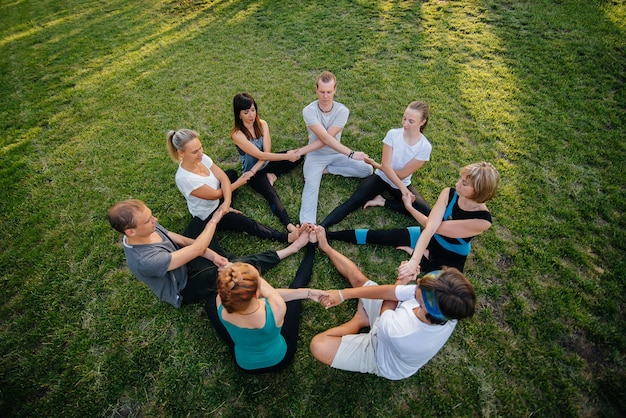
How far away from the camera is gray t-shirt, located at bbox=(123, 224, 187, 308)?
3123 millimetres

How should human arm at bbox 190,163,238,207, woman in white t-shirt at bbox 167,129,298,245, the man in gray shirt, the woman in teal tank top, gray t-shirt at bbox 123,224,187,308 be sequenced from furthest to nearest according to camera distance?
human arm at bbox 190,163,238,207, woman in white t-shirt at bbox 167,129,298,245, gray t-shirt at bbox 123,224,187,308, the man in gray shirt, the woman in teal tank top

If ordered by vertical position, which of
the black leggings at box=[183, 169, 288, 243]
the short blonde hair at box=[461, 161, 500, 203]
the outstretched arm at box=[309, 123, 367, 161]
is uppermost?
the short blonde hair at box=[461, 161, 500, 203]

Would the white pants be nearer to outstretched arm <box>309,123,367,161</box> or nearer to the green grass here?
outstretched arm <box>309,123,367,161</box>

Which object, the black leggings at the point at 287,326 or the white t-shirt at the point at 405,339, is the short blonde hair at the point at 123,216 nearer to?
the black leggings at the point at 287,326

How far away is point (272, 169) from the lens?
5105mm

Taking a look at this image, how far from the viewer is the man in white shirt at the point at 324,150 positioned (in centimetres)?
450

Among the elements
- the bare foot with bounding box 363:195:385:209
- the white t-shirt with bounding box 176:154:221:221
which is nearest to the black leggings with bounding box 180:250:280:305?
the white t-shirt with bounding box 176:154:221:221

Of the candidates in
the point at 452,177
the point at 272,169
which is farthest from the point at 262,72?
the point at 452,177

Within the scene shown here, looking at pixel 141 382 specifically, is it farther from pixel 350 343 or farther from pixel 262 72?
pixel 262 72

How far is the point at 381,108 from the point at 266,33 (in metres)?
4.49

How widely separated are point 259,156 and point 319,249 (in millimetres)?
1698

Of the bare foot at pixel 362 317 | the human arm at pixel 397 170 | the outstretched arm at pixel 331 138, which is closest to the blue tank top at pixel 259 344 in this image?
the bare foot at pixel 362 317

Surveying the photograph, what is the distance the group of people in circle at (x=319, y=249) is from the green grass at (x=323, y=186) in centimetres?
32

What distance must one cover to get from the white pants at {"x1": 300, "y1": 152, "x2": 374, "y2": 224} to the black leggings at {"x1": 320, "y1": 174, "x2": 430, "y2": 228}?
31cm
